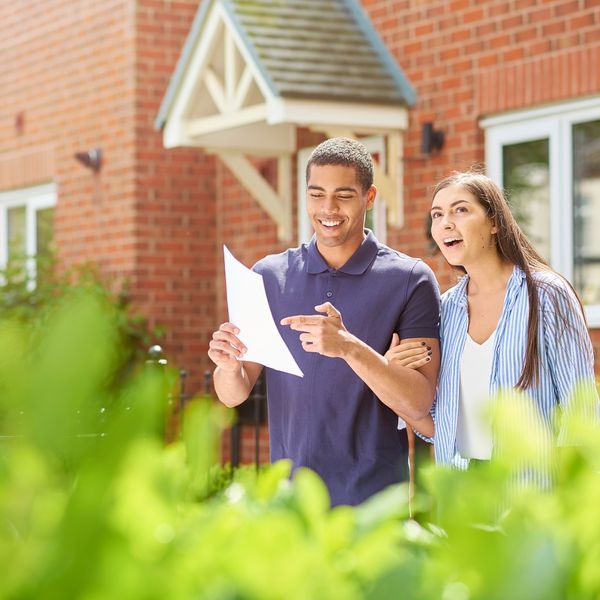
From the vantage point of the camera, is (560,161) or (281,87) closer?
(560,161)

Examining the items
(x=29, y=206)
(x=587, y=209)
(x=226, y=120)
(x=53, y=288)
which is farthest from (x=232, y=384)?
(x=29, y=206)

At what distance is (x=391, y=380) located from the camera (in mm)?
2861

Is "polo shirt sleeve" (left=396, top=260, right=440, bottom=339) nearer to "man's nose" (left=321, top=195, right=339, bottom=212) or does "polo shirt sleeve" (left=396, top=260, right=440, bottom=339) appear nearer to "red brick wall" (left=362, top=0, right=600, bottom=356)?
"man's nose" (left=321, top=195, right=339, bottom=212)

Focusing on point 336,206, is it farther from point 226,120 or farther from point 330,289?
point 226,120

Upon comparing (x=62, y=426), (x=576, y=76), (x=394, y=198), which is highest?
(x=576, y=76)

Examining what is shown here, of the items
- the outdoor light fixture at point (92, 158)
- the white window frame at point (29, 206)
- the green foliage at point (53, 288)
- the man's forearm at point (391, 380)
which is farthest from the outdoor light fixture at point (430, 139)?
the man's forearm at point (391, 380)

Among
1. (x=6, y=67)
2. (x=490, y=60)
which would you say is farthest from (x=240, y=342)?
(x=6, y=67)

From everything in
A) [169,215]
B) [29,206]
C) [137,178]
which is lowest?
[169,215]

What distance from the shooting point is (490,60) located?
7.88 metres

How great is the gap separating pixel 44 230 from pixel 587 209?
5.34 m

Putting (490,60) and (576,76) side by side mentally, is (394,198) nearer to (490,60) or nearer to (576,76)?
(490,60)

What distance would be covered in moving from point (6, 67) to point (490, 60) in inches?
207

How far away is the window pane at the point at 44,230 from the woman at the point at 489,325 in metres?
8.30

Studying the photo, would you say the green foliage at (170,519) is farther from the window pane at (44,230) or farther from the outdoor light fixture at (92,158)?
the window pane at (44,230)
